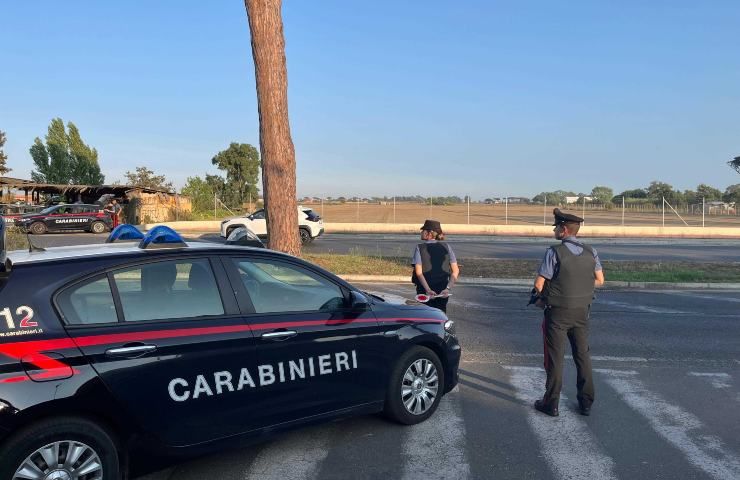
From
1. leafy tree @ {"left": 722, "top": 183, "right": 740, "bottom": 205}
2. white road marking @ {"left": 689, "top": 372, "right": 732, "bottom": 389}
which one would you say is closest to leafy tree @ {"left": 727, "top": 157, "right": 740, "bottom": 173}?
leafy tree @ {"left": 722, "top": 183, "right": 740, "bottom": 205}

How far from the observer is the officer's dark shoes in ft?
17.1

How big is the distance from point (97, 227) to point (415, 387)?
91.0 feet

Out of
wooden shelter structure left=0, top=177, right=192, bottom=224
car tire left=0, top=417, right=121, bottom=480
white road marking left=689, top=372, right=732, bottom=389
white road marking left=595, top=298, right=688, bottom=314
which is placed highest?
wooden shelter structure left=0, top=177, right=192, bottom=224

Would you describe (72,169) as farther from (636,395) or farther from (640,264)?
(636,395)

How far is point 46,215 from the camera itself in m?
28.0

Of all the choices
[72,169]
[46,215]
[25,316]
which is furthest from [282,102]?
[72,169]

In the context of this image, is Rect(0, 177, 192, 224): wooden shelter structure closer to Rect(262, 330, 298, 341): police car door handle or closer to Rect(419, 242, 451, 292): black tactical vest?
Rect(419, 242, 451, 292): black tactical vest

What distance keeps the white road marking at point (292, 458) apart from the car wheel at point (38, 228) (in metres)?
27.5

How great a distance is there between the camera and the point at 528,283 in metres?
14.8

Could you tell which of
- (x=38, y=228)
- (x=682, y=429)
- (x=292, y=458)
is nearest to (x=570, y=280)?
(x=682, y=429)

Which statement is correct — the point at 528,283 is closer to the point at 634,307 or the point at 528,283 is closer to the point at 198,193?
the point at 634,307

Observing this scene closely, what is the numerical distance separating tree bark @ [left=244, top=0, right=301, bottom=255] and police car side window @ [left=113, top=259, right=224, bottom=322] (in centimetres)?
888

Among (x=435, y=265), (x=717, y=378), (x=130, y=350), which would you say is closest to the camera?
(x=130, y=350)

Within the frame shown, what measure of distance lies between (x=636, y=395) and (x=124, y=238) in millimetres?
4982
